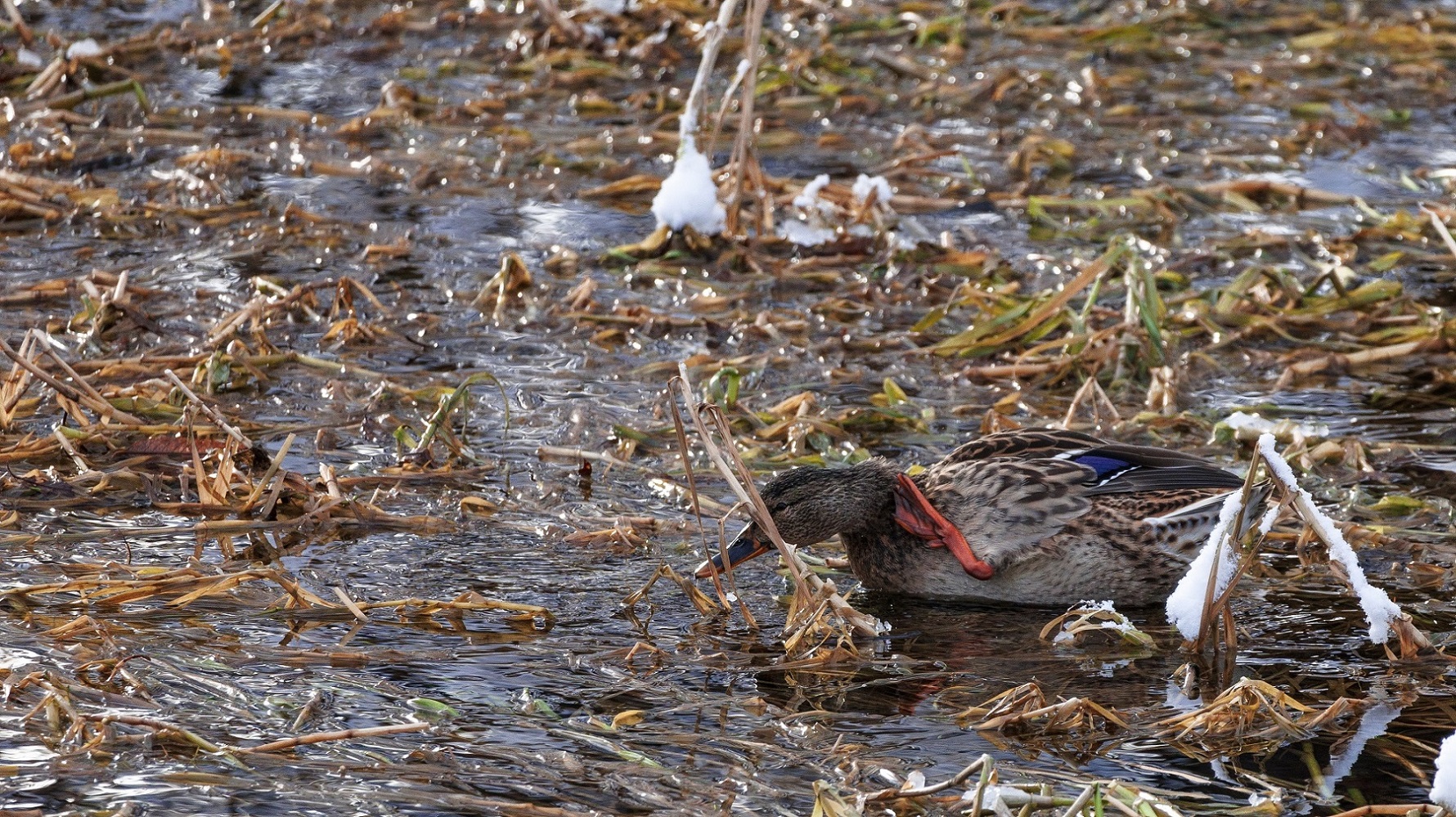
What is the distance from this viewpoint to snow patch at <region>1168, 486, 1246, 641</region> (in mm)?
4793

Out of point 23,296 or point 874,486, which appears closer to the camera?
point 874,486

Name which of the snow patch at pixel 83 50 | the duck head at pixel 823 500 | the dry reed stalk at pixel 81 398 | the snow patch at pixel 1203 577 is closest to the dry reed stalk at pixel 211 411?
the dry reed stalk at pixel 81 398

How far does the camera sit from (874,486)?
6062 mm

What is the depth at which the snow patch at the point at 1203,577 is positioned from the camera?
479 cm

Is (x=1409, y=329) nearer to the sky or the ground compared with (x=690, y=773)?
nearer to the ground

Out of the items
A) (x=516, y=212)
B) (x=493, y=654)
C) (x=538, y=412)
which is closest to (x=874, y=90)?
(x=516, y=212)

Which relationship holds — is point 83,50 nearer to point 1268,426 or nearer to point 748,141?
point 748,141

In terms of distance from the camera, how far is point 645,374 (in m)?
7.68

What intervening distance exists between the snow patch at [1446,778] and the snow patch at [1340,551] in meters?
0.71

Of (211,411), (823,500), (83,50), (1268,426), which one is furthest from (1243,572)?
(83,50)

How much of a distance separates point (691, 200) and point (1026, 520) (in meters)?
3.42

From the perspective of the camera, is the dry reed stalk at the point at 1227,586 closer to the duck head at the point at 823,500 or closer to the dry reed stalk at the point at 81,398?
the duck head at the point at 823,500

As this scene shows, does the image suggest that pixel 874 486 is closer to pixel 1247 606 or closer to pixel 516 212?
pixel 1247 606

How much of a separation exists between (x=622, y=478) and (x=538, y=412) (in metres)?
0.75
